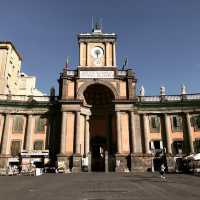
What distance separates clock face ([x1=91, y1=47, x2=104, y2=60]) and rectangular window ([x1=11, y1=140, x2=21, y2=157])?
67.4ft

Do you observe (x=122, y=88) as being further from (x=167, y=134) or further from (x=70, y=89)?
(x=167, y=134)

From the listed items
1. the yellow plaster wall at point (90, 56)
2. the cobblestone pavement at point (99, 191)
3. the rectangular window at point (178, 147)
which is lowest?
the cobblestone pavement at point (99, 191)

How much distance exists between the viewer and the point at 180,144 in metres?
43.7

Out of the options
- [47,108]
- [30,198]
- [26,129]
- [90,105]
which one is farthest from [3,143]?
[30,198]

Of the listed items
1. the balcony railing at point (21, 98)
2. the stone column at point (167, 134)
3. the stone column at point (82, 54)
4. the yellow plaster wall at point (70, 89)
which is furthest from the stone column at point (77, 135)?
the stone column at point (167, 134)

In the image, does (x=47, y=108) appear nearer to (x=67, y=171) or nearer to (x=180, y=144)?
(x=67, y=171)

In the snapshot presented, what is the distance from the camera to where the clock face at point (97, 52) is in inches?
1877

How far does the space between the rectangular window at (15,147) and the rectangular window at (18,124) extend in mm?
1918

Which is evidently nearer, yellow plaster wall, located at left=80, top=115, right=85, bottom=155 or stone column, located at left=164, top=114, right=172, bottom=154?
yellow plaster wall, located at left=80, top=115, right=85, bottom=155

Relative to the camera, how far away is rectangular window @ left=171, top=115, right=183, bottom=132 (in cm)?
4444

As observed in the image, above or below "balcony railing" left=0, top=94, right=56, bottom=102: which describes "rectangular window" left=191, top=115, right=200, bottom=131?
below

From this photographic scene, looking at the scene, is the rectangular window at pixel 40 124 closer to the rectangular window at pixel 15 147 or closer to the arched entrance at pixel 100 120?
the rectangular window at pixel 15 147

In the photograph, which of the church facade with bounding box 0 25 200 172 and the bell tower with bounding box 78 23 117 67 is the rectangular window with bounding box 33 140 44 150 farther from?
the bell tower with bounding box 78 23 117 67

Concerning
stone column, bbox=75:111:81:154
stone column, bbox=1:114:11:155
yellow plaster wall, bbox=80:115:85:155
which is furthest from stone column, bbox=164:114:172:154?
stone column, bbox=1:114:11:155
